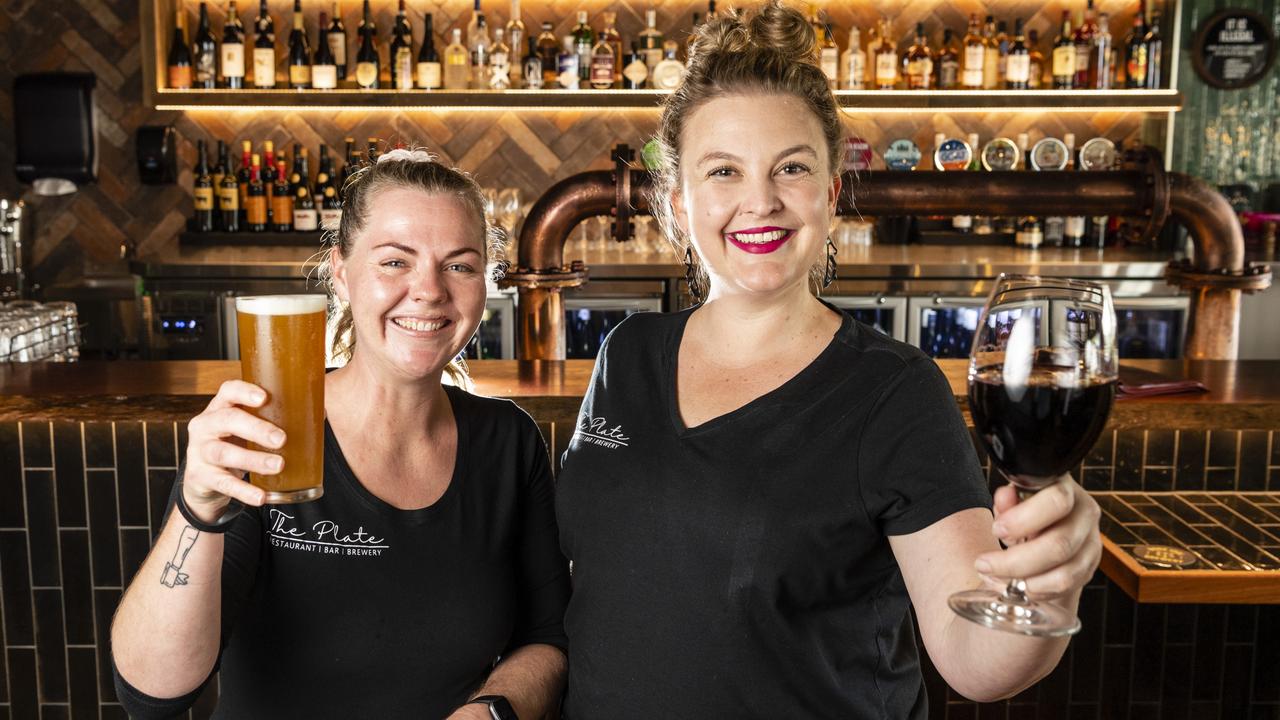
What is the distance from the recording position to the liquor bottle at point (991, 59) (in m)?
5.03

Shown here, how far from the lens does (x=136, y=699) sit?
1.28 metres

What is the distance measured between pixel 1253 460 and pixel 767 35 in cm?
155

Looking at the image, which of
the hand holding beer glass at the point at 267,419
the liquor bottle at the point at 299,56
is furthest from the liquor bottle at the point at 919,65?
the hand holding beer glass at the point at 267,419

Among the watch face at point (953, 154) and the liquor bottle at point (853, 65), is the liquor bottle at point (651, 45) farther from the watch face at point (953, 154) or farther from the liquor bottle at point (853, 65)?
the watch face at point (953, 154)

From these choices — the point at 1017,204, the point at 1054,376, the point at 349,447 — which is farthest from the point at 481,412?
the point at 1017,204

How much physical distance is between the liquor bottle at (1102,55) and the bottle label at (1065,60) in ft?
0.35

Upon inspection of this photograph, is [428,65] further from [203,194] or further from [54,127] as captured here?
[54,127]

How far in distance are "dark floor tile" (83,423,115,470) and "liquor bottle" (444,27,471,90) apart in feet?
10.3

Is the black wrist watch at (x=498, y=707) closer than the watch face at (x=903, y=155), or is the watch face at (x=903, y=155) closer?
the black wrist watch at (x=498, y=707)

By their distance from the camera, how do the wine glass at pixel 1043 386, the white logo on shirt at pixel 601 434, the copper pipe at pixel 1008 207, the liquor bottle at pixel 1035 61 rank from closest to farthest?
the wine glass at pixel 1043 386
the white logo on shirt at pixel 601 434
the copper pipe at pixel 1008 207
the liquor bottle at pixel 1035 61

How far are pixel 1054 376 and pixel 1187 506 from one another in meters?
1.54

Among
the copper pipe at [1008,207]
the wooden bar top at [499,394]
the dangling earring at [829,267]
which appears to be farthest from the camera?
the copper pipe at [1008,207]

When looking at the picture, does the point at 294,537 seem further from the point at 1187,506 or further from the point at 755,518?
the point at 1187,506

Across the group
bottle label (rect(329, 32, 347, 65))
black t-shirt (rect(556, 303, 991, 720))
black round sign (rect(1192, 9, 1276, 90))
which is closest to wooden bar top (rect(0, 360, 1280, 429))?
black t-shirt (rect(556, 303, 991, 720))
